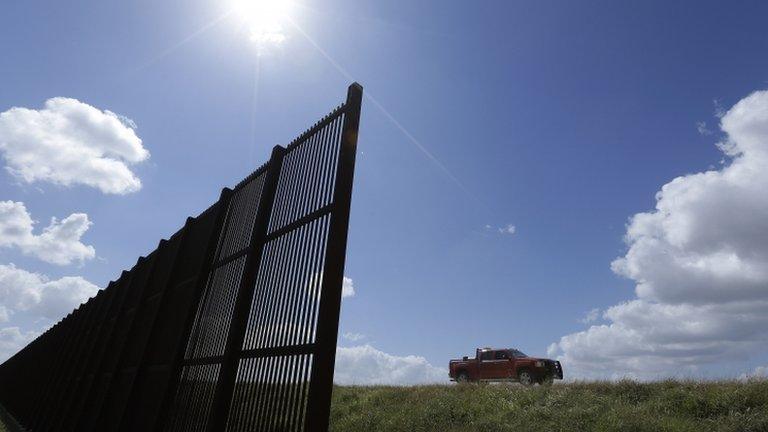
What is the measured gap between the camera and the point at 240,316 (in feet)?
17.0

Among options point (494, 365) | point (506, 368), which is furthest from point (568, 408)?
point (494, 365)

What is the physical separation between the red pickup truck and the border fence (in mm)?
15550

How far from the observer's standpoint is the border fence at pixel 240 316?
4.04m

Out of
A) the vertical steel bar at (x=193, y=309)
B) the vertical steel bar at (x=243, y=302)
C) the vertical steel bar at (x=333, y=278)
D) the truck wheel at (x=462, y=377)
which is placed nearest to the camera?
the vertical steel bar at (x=333, y=278)

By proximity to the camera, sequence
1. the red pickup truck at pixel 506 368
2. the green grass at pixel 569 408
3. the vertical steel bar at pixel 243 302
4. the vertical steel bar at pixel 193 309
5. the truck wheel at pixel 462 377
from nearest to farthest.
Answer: the vertical steel bar at pixel 243 302
the vertical steel bar at pixel 193 309
the green grass at pixel 569 408
the red pickup truck at pixel 506 368
the truck wheel at pixel 462 377

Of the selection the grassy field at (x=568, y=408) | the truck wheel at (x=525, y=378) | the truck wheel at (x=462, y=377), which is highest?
the truck wheel at (x=462, y=377)

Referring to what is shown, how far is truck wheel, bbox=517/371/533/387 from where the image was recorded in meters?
19.9

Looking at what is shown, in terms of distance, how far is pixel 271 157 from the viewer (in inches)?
239

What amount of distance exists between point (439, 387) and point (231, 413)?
14.3 meters

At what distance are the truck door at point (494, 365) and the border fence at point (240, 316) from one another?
15.6m

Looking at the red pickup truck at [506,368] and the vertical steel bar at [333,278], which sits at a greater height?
the red pickup truck at [506,368]

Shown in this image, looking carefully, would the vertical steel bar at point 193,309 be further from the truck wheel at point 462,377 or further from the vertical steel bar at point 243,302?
the truck wheel at point 462,377

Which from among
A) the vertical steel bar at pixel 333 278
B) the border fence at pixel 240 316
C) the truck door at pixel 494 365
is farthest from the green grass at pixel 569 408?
the vertical steel bar at pixel 333 278

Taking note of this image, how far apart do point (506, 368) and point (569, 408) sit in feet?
25.3
